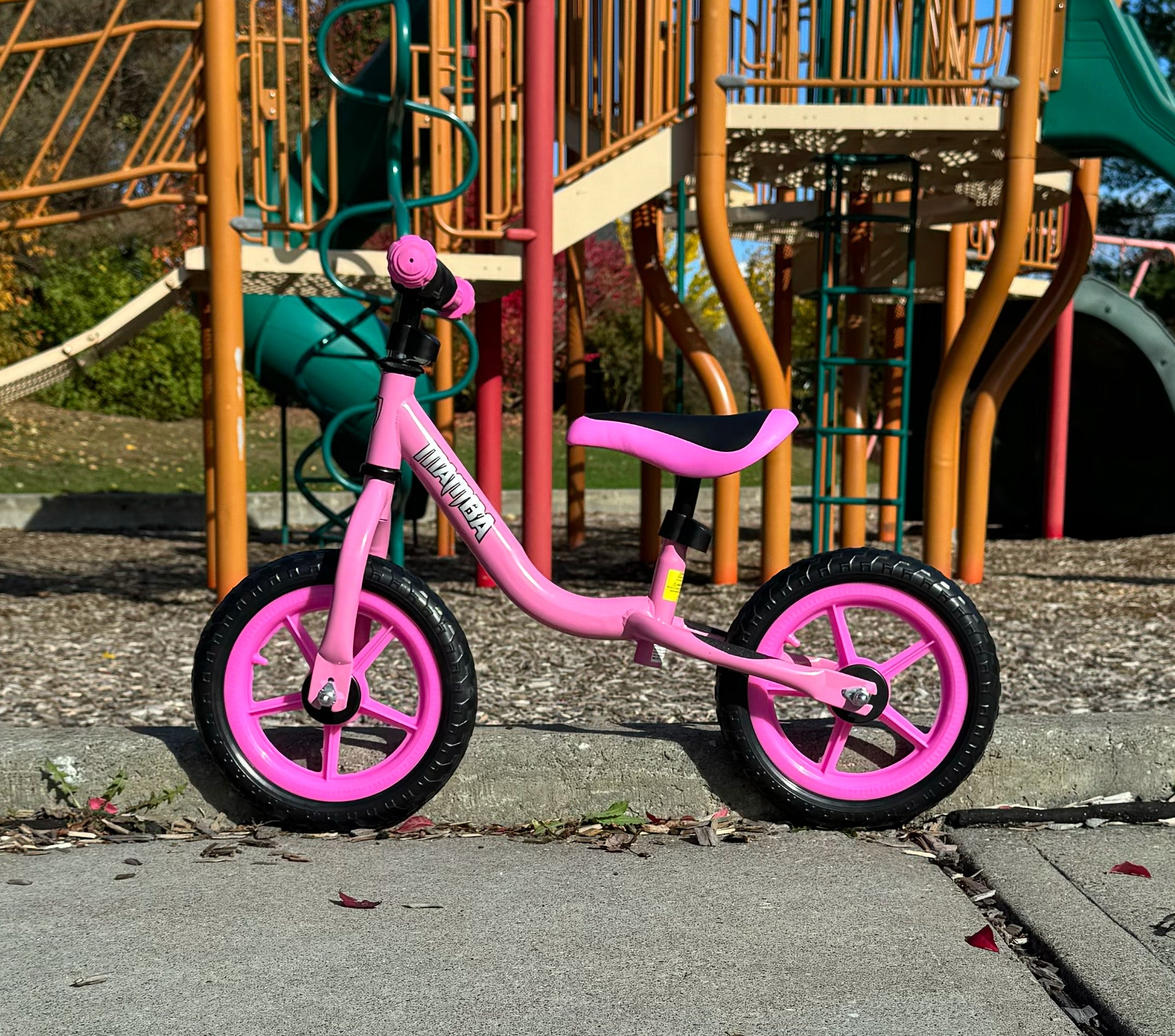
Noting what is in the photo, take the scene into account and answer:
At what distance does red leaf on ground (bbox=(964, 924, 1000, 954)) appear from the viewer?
2.49m

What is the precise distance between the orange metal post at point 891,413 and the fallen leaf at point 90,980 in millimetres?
6882

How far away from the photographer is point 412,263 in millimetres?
2990

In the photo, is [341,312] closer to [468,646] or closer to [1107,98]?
[1107,98]

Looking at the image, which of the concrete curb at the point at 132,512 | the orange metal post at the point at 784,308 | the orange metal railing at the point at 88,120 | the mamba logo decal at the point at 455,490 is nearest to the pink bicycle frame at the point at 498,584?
the mamba logo decal at the point at 455,490

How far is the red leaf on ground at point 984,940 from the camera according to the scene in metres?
2.49

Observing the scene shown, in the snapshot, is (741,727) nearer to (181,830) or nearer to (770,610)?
(770,610)

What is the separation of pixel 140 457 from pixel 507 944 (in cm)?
1445

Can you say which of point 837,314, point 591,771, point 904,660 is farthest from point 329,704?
point 837,314

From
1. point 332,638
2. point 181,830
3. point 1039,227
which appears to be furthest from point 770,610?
point 1039,227

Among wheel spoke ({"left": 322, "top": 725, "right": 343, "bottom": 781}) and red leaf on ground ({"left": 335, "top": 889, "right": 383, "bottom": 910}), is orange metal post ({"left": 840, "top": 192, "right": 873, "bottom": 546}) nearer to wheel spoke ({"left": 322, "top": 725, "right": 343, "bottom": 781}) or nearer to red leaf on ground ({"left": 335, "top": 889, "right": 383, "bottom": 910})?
wheel spoke ({"left": 322, "top": 725, "right": 343, "bottom": 781})

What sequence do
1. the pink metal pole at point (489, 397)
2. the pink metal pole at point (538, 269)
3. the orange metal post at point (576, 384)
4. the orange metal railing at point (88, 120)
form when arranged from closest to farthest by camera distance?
the orange metal railing at point (88, 120), the pink metal pole at point (538, 269), the pink metal pole at point (489, 397), the orange metal post at point (576, 384)

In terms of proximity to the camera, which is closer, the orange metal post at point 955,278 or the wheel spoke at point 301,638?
the wheel spoke at point 301,638

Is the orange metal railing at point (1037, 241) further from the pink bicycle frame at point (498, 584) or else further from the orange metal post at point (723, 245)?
the pink bicycle frame at point (498, 584)

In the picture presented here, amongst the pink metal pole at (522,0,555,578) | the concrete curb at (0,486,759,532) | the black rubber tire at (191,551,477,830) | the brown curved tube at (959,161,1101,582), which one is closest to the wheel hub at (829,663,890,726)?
the black rubber tire at (191,551,477,830)
